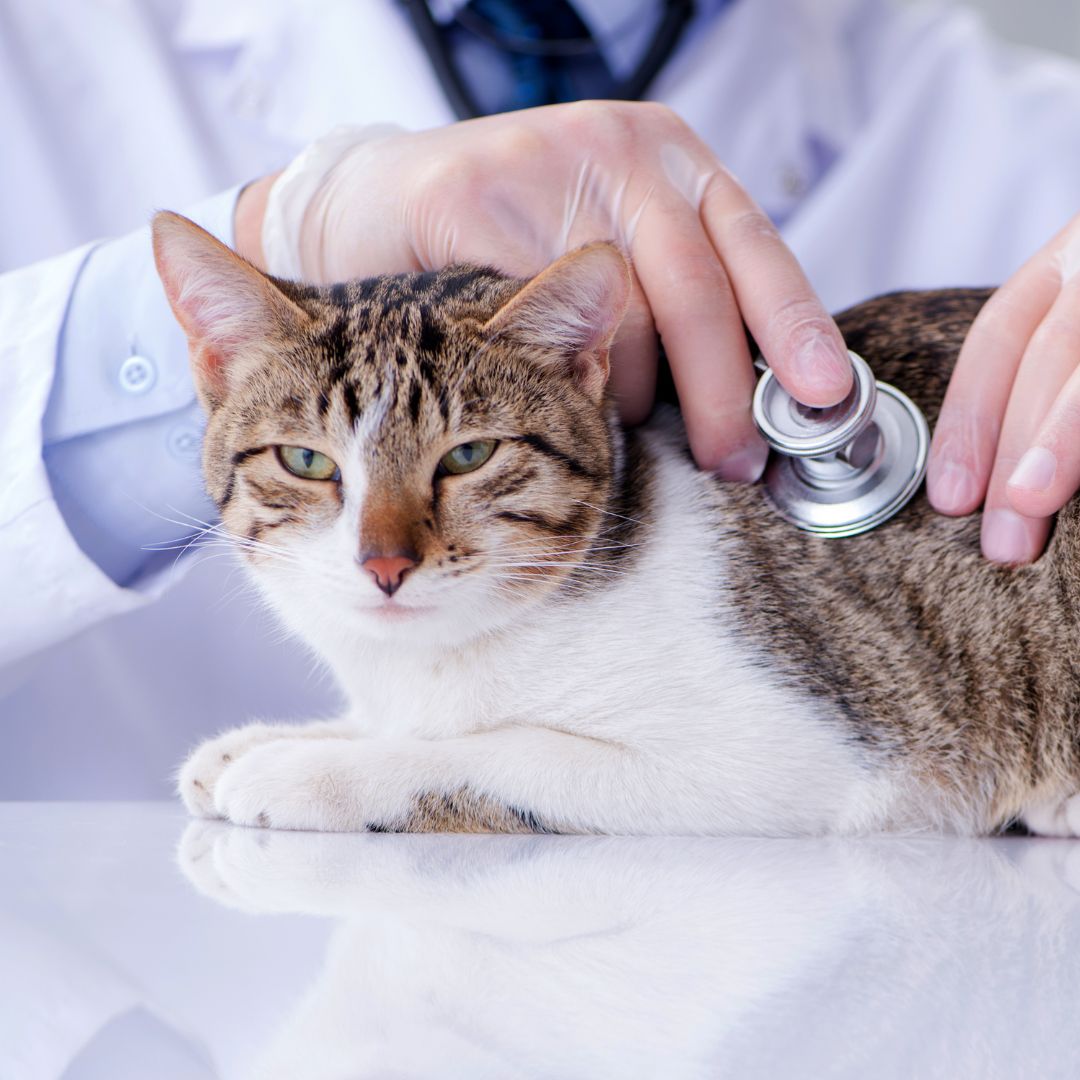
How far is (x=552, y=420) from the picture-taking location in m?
1.05

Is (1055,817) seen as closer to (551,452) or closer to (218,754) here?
(551,452)

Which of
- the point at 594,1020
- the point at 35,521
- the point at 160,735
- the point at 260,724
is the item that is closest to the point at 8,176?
the point at 35,521

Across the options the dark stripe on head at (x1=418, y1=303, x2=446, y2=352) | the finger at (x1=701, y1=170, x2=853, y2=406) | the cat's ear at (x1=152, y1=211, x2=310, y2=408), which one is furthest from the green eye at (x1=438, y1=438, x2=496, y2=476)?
the finger at (x1=701, y1=170, x2=853, y2=406)

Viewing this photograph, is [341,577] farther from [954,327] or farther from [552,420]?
[954,327]

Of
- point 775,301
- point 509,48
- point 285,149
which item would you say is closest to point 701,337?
point 775,301

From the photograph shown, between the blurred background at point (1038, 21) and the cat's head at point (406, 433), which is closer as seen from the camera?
the cat's head at point (406, 433)

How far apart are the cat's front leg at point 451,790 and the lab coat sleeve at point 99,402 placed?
50cm

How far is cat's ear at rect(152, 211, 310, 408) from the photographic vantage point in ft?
3.31

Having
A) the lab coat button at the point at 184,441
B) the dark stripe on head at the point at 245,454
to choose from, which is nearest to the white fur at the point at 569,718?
the dark stripe on head at the point at 245,454

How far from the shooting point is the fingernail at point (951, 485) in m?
1.12

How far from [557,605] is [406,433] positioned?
228 mm

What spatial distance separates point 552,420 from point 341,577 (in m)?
0.26

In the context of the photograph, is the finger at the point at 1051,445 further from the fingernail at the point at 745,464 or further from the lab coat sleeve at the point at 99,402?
the lab coat sleeve at the point at 99,402

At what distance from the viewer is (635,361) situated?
1189 mm
